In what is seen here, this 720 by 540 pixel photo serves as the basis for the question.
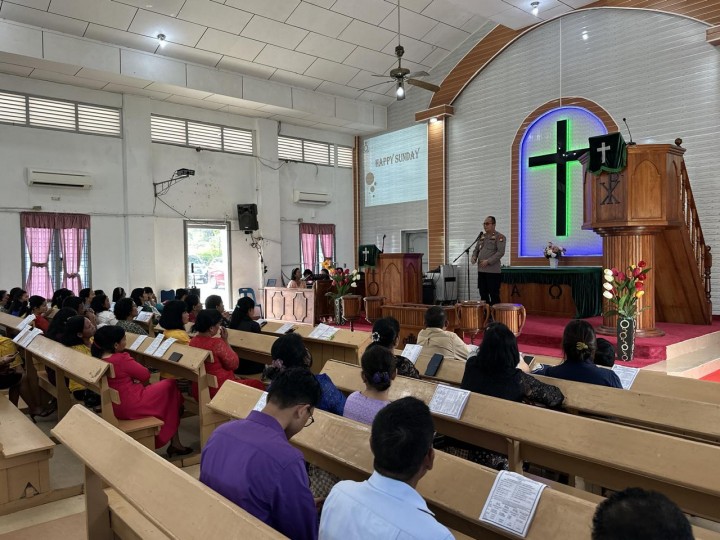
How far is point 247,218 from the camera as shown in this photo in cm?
1138

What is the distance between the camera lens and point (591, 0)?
8859 millimetres

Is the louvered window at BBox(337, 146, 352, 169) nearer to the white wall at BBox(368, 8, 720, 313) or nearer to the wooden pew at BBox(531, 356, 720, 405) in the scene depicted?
the white wall at BBox(368, 8, 720, 313)

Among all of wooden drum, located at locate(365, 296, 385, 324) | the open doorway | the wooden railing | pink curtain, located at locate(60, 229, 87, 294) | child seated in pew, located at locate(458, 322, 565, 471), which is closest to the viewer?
child seated in pew, located at locate(458, 322, 565, 471)

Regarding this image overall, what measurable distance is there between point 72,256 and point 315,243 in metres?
5.02

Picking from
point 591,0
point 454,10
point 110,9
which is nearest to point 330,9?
point 454,10

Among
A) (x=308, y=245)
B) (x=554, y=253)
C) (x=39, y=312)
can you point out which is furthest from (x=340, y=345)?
(x=308, y=245)

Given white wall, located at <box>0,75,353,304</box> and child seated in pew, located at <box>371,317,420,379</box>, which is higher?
white wall, located at <box>0,75,353,304</box>

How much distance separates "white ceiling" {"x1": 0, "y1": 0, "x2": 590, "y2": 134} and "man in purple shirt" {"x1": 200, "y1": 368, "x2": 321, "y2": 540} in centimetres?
827

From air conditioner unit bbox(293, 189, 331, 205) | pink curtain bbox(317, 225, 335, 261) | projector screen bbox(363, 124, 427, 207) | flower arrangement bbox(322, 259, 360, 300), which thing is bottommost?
flower arrangement bbox(322, 259, 360, 300)

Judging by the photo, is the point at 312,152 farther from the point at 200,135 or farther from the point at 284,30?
the point at 284,30

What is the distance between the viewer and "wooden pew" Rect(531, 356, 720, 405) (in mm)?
2834

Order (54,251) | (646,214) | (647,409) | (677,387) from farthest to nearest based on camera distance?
1. (54,251)
2. (646,214)
3. (677,387)
4. (647,409)

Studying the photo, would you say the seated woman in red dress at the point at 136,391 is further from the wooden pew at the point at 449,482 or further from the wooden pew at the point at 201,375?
the wooden pew at the point at 449,482

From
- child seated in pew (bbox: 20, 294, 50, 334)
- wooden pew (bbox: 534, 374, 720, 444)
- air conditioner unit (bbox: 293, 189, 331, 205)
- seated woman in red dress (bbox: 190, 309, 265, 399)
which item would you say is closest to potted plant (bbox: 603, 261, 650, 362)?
wooden pew (bbox: 534, 374, 720, 444)
